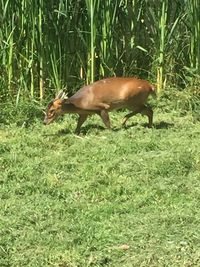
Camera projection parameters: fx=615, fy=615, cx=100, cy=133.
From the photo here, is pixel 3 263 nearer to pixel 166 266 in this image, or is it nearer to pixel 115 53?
pixel 166 266

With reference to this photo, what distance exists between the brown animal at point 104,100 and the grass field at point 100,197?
0.22m

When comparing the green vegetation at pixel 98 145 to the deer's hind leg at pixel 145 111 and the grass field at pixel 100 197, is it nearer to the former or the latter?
the grass field at pixel 100 197

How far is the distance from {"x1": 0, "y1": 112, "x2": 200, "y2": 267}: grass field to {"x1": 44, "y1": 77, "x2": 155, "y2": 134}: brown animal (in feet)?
0.72

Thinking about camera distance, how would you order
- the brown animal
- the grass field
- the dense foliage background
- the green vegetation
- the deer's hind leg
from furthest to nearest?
the dense foliage background, the deer's hind leg, the brown animal, the green vegetation, the grass field

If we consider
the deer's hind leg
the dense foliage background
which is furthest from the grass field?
the dense foliage background

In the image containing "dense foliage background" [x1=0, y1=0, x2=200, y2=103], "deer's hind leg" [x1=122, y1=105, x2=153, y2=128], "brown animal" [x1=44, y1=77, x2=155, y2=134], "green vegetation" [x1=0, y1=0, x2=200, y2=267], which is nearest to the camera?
"green vegetation" [x1=0, y1=0, x2=200, y2=267]

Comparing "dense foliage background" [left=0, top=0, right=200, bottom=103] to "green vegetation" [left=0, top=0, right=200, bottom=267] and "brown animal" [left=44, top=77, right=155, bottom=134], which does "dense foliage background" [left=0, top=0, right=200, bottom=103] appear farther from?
"brown animal" [left=44, top=77, right=155, bottom=134]

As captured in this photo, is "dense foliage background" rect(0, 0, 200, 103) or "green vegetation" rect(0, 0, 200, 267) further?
"dense foliage background" rect(0, 0, 200, 103)

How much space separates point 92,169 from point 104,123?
1.81 metres

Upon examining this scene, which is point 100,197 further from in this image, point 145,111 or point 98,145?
point 145,111

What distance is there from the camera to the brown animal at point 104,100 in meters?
7.61

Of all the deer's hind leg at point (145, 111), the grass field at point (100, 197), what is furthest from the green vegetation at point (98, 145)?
the deer's hind leg at point (145, 111)

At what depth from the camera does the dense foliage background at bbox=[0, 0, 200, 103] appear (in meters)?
8.50

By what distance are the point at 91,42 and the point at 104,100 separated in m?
1.26
